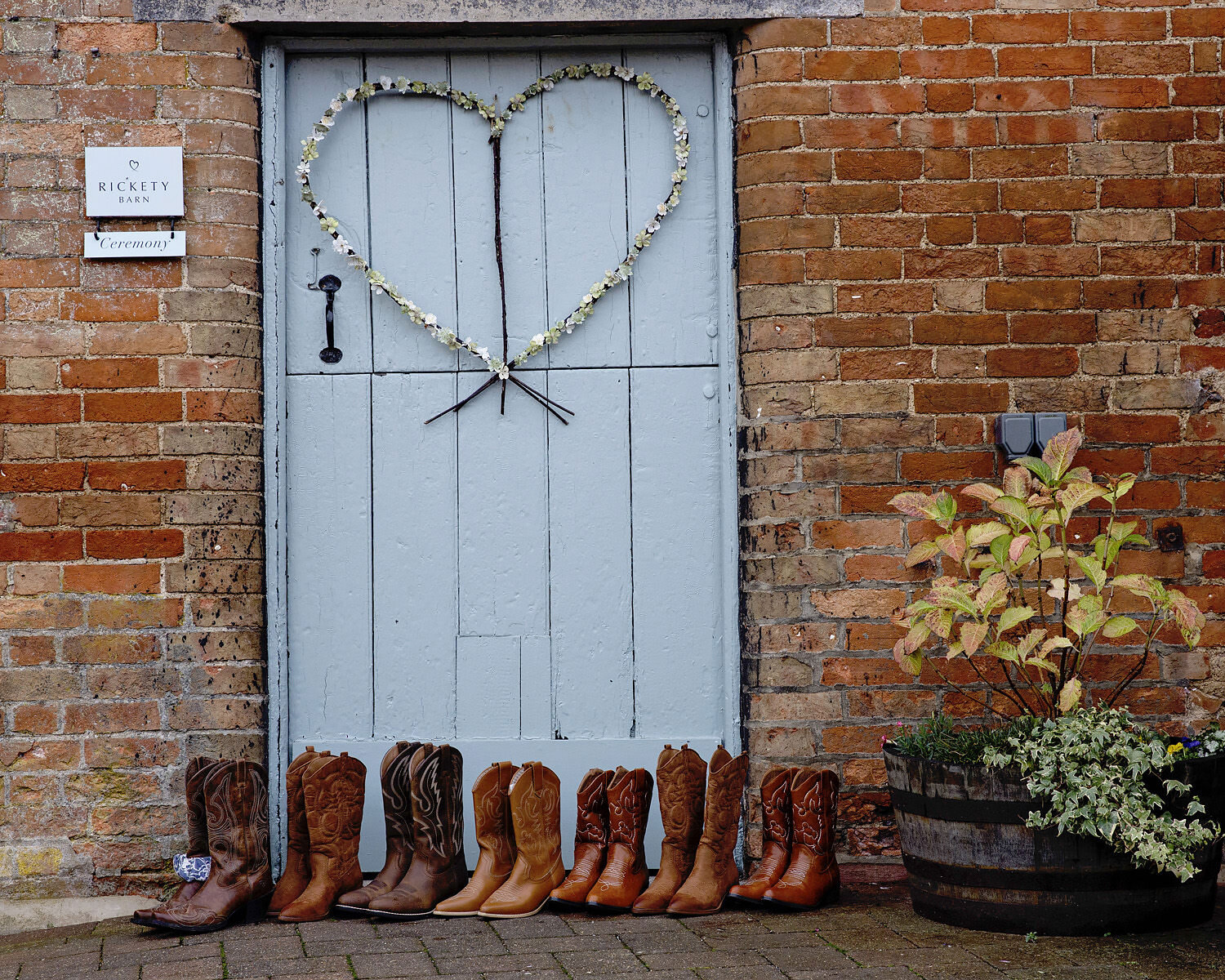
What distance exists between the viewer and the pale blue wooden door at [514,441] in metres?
3.52

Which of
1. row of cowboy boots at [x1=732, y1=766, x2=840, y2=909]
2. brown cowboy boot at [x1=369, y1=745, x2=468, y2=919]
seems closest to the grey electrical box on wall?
row of cowboy boots at [x1=732, y1=766, x2=840, y2=909]

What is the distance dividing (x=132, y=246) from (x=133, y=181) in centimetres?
19

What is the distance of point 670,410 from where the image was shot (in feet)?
11.7

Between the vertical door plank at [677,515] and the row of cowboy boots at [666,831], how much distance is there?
439 mm

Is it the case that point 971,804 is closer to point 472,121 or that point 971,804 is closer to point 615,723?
point 615,723

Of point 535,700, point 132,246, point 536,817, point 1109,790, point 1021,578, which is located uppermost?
point 132,246

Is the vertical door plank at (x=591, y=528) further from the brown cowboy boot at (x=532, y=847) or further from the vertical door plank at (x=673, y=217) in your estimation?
the brown cowboy boot at (x=532, y=847)

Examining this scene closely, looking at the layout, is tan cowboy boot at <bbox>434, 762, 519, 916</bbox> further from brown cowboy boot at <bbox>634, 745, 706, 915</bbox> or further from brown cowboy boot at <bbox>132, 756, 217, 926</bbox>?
brown cowboy boot at <bbox>132, 756, 217, 926</bbox>

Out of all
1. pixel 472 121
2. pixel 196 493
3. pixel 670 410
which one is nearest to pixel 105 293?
pixel 196 493

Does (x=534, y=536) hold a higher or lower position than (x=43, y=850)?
higher

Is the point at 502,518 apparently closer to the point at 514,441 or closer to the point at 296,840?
the point at 514,441

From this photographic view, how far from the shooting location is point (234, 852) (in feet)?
10.2

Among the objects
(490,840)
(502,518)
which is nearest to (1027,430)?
(502,518)

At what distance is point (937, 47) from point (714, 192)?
2.53ft
